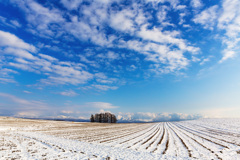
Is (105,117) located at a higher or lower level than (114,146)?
lower

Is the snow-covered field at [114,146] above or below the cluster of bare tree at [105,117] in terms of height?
above

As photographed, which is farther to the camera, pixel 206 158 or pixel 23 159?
pixel 206 158

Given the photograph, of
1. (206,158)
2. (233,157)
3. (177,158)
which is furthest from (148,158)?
(233,157)

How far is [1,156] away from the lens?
11891mm

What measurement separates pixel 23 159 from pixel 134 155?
34.7 feet

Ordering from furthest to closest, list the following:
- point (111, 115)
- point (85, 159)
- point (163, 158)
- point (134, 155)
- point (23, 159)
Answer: point (111, 115) < point (134, 155) < point (163, 158) < point (85, 159) < point (23, 159)

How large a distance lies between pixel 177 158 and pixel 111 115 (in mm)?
129678

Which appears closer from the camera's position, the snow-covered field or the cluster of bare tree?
the snow-covered field

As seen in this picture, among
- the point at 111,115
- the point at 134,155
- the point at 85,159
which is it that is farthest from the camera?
the point at 111,115

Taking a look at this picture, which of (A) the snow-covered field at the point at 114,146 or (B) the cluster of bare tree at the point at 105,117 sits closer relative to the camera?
(A) the snow-covered field at the point at 114,146

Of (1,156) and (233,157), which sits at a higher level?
(1,156)

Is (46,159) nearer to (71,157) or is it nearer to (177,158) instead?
(71,157)

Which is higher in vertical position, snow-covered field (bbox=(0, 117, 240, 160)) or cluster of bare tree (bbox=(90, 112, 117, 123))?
snow-covered field (bbox=(0, 117, 240, 160))

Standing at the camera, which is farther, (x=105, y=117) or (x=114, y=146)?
(x=105, y=117)
